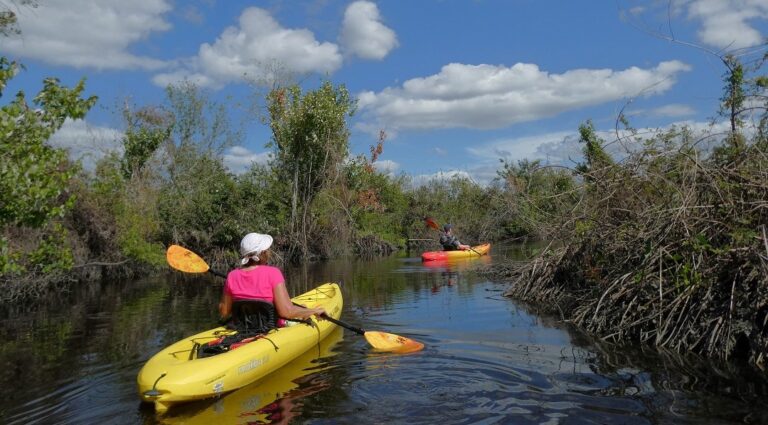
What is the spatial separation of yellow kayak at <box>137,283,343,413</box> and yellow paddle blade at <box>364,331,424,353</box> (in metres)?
0.75

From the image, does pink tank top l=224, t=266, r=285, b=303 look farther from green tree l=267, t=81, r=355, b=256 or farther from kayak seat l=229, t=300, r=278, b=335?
green tree l=267, t=81, r=355, b=256

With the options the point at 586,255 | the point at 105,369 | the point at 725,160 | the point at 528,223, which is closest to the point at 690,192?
the point at 725,160

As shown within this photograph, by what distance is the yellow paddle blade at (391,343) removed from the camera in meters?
7.04

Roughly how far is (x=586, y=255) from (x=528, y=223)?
1.42 metres

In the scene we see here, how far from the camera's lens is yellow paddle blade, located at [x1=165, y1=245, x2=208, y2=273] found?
27.8 ft

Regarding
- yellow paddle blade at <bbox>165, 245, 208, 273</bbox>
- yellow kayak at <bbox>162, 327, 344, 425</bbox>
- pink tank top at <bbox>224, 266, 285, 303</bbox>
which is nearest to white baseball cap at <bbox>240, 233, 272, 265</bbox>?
pink tank top at <bbox>224, 266, 285, 303</bbox>

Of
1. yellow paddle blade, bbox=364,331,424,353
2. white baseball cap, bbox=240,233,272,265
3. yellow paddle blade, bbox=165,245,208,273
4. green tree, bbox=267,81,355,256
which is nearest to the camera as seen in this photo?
white baseball cap, bbox=240,233,272,265

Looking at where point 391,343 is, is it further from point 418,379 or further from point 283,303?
point 283,303

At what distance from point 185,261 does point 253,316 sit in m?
2.60

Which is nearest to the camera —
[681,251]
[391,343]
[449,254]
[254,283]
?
[254,283]

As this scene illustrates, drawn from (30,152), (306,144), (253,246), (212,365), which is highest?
(306,144)

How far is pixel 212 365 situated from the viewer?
5363 mm

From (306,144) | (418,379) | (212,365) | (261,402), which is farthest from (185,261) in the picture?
(306,144)

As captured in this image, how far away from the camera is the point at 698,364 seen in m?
5.96
